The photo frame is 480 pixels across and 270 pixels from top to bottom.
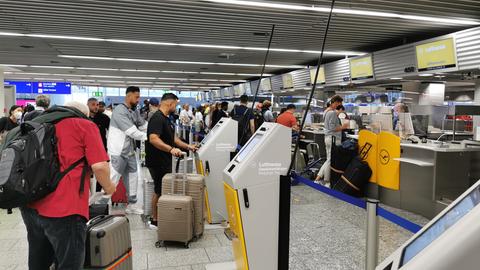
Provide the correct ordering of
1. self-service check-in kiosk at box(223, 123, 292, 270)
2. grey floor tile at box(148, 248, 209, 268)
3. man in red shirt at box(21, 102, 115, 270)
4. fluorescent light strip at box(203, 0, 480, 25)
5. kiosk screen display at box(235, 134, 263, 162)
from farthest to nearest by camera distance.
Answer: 1. fluorescent light strip at box(203, 0, 480, 25)
2. grey floor tile at box(148, 248, 209, 268)
3. kiosk screen display at box(235, 134, 263, 162)
4. self-service check-in kiosk at box(223, 123, 292, 270)
5. man in red shirt at box(21, 102, 115, 270)

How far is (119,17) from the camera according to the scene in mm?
6844

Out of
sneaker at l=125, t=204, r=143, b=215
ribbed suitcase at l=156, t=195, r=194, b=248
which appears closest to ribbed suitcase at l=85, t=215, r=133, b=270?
ribbed suitcase at l=156, t=195, r=194, b=248

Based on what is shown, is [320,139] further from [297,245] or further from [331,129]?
[297,245]

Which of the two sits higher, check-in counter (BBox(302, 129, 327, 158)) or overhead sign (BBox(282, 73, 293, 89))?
overhead sign (BBox(282, 73, 293, 89))

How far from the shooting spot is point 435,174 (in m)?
5.11

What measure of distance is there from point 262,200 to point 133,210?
2.87m

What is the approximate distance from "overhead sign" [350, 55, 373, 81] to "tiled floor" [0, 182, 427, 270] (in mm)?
5490

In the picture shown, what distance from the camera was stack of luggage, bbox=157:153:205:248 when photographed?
371 cm

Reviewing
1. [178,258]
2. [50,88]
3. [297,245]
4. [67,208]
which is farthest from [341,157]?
[50,88]

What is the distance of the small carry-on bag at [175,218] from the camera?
3.70m

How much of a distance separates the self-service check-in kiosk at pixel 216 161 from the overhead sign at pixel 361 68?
20.9 ft

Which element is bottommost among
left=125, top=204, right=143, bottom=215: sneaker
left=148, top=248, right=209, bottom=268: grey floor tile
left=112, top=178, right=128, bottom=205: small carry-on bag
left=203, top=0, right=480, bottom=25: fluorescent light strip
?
left=148, top=248, right=209, bottom=268: grey floor tile

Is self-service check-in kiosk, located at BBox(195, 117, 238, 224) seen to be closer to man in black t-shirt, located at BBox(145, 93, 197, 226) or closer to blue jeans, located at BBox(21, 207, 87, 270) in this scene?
man in black t-shirt, located at BBox(145, 93, 197, 226)

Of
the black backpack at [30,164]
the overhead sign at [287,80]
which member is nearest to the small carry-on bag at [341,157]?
the black backpack at [30,164]
